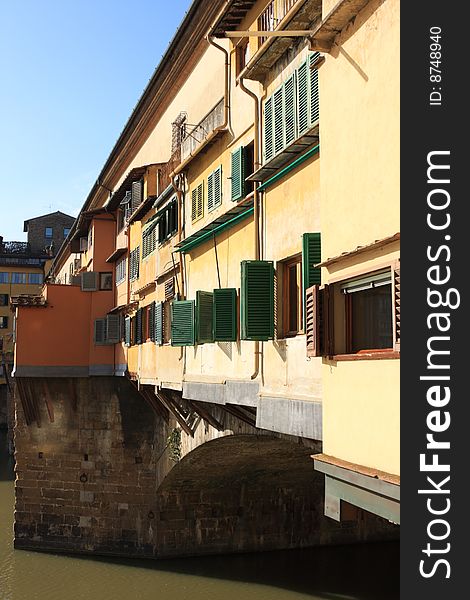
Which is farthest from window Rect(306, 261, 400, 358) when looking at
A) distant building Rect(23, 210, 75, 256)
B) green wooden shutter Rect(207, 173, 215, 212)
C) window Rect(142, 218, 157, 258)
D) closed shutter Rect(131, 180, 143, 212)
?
distant building Rect(23, 210, 75, 256)

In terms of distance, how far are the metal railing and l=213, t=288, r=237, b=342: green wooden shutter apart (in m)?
Result: 3.97

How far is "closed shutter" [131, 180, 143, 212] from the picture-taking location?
69.9 feet

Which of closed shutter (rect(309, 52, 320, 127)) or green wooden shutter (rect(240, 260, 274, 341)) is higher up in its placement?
closed shutter (rect(309, 52, 320, 127))

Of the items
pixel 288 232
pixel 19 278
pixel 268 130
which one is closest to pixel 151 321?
pixel 268 130

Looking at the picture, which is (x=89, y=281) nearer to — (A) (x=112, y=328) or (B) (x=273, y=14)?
(A) (x=112, y=328)

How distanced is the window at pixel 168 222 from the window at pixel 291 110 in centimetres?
655

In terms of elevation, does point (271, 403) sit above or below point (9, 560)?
above

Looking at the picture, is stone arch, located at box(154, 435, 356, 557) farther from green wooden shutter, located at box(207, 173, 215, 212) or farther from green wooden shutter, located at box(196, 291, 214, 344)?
green wooden shutter, located at box(207, 173, 215, 212)

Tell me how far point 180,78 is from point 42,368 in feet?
35.7

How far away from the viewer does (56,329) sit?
24.8 m

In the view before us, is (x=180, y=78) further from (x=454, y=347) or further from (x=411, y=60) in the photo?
(x=454, y=347)

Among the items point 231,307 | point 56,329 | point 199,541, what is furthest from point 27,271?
point 231,307

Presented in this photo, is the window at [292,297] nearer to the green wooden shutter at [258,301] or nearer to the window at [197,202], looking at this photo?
the green wooden shutter at [258,301]

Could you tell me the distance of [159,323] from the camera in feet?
58.8
